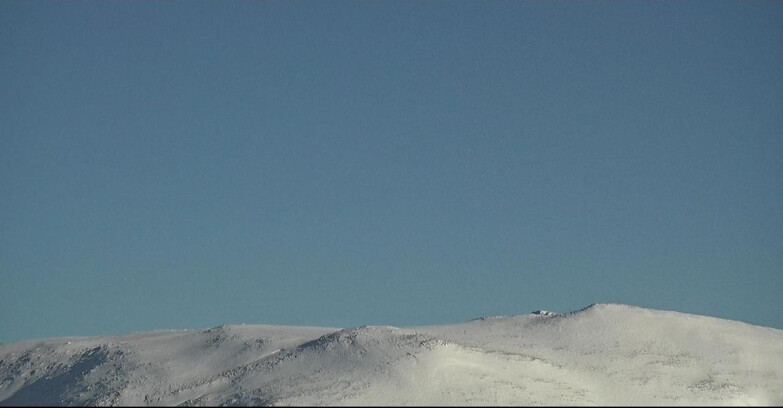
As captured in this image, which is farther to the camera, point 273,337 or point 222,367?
point 273,337

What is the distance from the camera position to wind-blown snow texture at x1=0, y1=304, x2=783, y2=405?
36156mm

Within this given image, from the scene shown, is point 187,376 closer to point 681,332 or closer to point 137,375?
point 137,375

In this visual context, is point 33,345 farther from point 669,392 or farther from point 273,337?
point 669,392

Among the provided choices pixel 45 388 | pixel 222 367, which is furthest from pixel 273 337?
pixel 45 388

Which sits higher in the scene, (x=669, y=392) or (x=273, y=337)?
(x=273, y=337)

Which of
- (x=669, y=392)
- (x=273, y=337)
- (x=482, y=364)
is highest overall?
(x=273, y=337)

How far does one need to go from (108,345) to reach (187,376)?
30.1 ft

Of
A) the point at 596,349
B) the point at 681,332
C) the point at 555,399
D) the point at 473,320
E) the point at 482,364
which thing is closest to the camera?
the point at 555,399

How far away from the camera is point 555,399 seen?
117ft

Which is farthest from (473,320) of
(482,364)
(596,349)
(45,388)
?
(45,388)

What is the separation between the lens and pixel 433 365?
3738cm

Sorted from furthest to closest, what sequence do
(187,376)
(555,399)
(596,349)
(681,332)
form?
(681,332) → (596,349) → (187,376) → (555,399)

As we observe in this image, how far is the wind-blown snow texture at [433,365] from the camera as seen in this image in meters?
36.2

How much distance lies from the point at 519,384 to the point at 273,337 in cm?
1464
